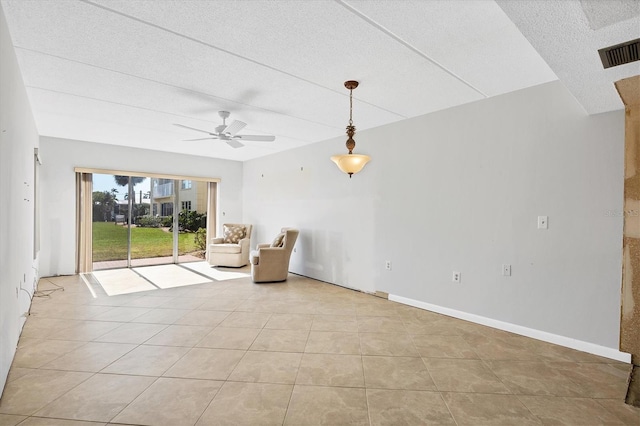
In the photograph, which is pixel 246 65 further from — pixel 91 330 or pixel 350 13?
pixel 91 330

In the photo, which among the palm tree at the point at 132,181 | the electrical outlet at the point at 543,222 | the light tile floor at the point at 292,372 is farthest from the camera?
the palm tree at the point at 132,181

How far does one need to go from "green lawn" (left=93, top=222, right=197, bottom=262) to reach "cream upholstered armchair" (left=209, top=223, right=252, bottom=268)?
110cm

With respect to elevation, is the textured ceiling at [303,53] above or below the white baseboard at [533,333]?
above

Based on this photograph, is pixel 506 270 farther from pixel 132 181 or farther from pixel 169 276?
pixel 132 181

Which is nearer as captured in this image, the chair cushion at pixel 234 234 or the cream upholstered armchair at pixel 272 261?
the cream upholstered armchair at pixel 272 261

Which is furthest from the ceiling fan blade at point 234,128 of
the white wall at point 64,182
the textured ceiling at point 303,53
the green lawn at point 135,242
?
the green lawn at point 135,242

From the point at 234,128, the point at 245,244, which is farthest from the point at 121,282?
the point at 234,128

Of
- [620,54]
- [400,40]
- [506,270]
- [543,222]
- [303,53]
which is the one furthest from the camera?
[506,270]

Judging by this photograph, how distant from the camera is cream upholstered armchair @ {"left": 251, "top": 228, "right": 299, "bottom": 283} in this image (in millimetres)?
5051

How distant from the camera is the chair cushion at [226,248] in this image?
20.7ft

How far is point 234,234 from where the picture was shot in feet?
22.1

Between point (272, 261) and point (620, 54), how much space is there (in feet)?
15.0

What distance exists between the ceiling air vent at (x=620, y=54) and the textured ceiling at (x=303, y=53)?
2.4 inches

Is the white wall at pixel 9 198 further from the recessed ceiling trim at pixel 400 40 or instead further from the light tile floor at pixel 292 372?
the recessed ceiling trim at pixel 400 40
